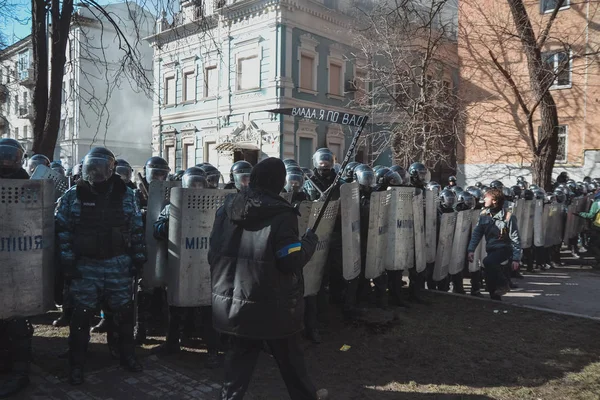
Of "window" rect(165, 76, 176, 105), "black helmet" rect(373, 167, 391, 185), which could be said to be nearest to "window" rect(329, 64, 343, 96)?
"window" rect(165, 76, 176, 105)

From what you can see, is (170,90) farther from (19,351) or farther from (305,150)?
(19,351)

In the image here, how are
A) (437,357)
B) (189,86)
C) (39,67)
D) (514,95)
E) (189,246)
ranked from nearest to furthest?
(189,246) < (437,357) < (39,67) < (514,95) < (189,86)

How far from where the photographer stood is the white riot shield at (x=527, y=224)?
409 inches

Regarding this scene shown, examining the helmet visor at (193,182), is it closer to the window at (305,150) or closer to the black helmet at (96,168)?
the black helmet at (96,168)

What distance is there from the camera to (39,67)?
30.1 ft

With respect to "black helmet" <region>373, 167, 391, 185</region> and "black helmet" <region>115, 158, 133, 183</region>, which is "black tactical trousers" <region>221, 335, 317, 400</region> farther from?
"black helmet" <region>373, 167, 391, 185</region>

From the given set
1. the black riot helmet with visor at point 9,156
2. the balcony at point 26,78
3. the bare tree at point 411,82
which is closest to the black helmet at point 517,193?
the bare tree at point 411,82

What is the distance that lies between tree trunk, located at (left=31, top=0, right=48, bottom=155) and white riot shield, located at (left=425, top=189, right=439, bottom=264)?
24.3 feet

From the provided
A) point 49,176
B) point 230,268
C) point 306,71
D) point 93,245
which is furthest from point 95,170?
point 306,71

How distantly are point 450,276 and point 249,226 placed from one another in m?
6.35

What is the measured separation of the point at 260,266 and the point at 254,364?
29.2 inches

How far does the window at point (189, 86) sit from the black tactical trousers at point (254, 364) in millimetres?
24938

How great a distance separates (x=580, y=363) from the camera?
5.16 metres

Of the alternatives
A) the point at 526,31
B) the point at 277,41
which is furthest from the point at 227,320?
Answer: the point at 277,41
